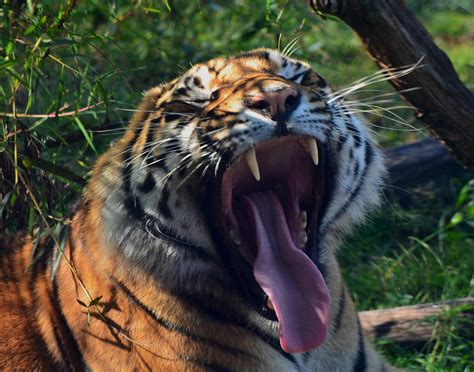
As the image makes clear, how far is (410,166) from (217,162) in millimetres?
2112

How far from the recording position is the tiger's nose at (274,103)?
2377 mm

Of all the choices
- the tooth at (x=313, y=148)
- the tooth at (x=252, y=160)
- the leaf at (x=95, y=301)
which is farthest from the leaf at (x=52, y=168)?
the tooth at (x=313, y=148)

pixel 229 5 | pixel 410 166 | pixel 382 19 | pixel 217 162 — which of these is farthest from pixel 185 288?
pixel 229 5

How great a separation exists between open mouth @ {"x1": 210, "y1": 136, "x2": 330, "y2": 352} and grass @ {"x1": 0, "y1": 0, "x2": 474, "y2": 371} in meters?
0.48

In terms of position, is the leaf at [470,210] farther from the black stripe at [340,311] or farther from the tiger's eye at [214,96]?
the tiger's eye at [214,96]

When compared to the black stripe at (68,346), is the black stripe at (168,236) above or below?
above

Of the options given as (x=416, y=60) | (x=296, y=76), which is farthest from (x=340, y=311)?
(x=416, y=60)

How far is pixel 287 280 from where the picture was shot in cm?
261

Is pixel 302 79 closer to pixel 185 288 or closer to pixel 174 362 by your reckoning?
pixel 185 288

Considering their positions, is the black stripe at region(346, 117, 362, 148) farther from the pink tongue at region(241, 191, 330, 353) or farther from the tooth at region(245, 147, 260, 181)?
the tooth at region(245, 147, 260, 181)

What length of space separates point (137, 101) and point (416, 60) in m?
1.07

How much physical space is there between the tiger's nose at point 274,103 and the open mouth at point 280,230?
0.10 metres

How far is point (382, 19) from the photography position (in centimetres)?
297

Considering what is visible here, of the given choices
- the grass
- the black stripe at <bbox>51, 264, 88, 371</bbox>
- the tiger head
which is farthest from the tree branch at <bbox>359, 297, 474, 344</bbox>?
the black stripe at <bbox>51, 264, 88, 371</bbox>
